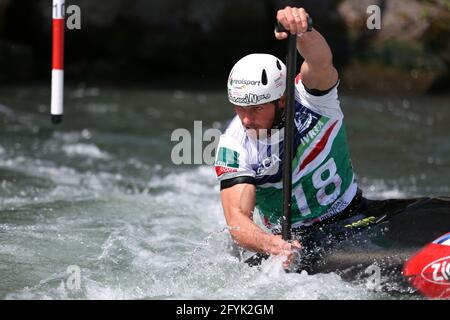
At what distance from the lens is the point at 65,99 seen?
42.9ft

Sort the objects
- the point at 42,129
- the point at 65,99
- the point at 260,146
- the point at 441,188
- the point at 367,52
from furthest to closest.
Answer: the point at 367,52, the point at 65,99, the point at 42,129, the point at 441,188, the point at 260,146

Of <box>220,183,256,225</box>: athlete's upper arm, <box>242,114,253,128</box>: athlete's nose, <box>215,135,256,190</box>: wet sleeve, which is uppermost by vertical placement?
<box>242,114,253,128</box>: athlete's nose

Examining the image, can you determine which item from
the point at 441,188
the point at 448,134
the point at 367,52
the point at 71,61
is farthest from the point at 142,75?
the point at 441,188

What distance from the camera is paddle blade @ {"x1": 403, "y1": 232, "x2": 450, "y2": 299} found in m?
4.43

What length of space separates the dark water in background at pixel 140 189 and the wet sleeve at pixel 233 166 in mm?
504

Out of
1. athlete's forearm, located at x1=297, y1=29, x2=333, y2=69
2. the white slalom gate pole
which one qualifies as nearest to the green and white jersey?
athlete's forearm, located at x1=297, y1=29, x2=333, y2=69

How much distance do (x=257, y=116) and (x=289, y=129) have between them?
30 centimetres

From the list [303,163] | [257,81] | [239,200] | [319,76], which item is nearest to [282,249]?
[239,200]

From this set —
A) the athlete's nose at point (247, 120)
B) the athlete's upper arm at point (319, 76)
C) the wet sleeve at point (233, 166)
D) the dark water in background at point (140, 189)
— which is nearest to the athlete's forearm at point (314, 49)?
the athlete's upper arm at point (319, 76)

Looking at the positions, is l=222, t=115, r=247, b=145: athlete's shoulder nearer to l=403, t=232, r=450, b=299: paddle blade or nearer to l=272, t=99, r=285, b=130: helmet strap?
l=272, t=99, r=285, b=130: helmet strap

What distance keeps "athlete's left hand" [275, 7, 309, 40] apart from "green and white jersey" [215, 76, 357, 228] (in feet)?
1.92

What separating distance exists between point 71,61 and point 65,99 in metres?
2.80

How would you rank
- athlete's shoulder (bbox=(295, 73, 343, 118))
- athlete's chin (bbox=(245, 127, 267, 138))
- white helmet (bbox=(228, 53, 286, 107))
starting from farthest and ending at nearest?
athlete's shoulder (bbox=(295, 73, 343, 118))
athlete's chin (bbox=(245, 127, 267, 138))
white helmet (bbox=(228, 53, 286, 107))
